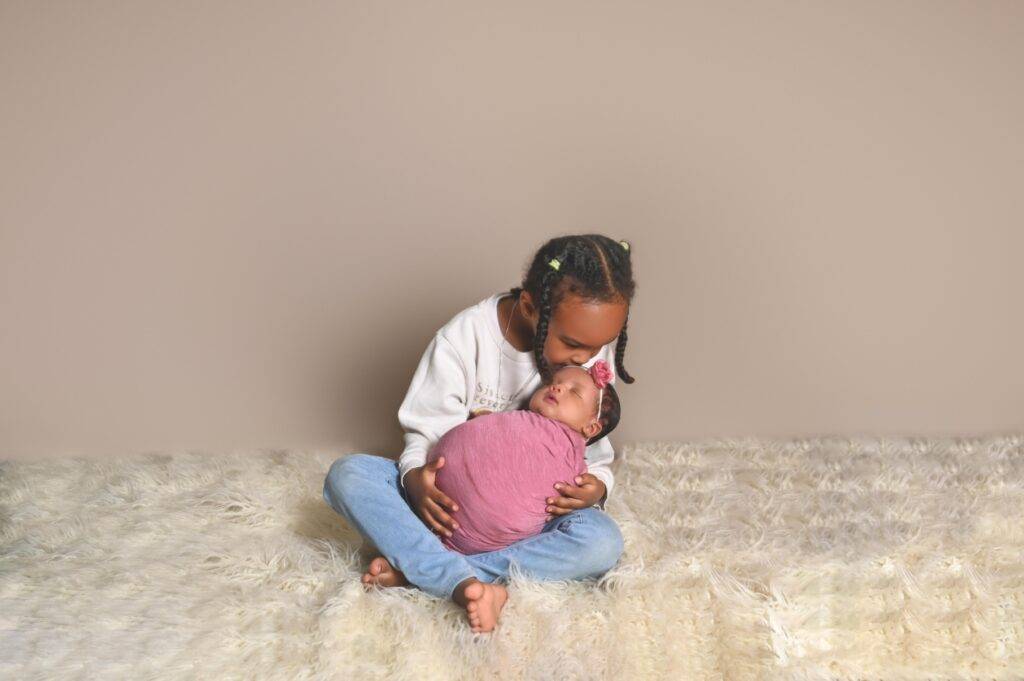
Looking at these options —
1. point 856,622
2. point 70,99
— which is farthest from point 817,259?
point 70,99

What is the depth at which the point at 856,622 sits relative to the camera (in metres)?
1.48

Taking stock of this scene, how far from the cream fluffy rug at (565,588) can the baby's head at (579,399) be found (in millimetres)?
207

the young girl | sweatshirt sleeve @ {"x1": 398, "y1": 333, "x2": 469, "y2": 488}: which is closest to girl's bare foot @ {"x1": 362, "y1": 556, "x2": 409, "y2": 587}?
the young girl

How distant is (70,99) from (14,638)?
45.1 inches

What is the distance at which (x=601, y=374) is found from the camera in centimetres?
162

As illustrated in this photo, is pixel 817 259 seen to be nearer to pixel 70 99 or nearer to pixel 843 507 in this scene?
pixel 843 507

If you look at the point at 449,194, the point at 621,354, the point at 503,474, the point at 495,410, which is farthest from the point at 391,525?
the point at 449,194

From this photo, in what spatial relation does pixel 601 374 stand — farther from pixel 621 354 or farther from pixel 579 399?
pixel 621 354

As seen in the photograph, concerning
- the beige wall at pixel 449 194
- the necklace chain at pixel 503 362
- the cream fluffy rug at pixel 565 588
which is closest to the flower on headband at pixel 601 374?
the necklace chain at pixel 503 362

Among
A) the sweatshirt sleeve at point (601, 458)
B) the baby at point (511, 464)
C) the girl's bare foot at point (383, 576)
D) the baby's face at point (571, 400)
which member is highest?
the baby's face at point (571, 400)

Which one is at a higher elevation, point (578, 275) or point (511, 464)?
point (578, 275)

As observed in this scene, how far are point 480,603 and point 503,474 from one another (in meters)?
0.20

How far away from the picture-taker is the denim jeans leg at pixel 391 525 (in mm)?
1488

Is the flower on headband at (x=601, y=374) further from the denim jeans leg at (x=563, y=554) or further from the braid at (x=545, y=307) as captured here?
the denim jeans leg at (x=563, y=554)
